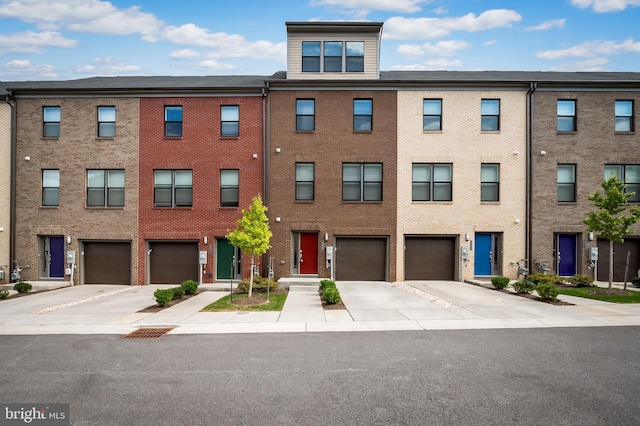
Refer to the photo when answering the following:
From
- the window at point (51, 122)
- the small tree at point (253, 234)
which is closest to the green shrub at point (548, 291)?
the small tree at point (253, 234)

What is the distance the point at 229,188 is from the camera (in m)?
20.0

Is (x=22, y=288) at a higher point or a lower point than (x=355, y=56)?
lower

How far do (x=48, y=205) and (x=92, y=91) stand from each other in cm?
648

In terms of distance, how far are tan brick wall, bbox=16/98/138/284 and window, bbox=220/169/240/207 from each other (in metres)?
4.53

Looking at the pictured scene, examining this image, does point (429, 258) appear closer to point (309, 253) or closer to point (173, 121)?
point (309, 253)

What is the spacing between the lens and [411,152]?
2002 centimetres

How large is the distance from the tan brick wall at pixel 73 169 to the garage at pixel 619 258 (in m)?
24.6

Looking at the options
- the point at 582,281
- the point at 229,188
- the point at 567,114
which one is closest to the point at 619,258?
the point at 582,281

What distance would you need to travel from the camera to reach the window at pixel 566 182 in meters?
20.0

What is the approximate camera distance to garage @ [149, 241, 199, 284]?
20.2 m

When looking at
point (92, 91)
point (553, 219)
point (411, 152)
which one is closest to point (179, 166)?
point (92, 91)

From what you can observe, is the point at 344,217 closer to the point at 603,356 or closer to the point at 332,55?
the point at 332,55

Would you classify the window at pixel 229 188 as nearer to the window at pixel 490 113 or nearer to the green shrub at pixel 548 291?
the window at pixel 490 113

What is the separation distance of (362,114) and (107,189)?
14099 millimetres
